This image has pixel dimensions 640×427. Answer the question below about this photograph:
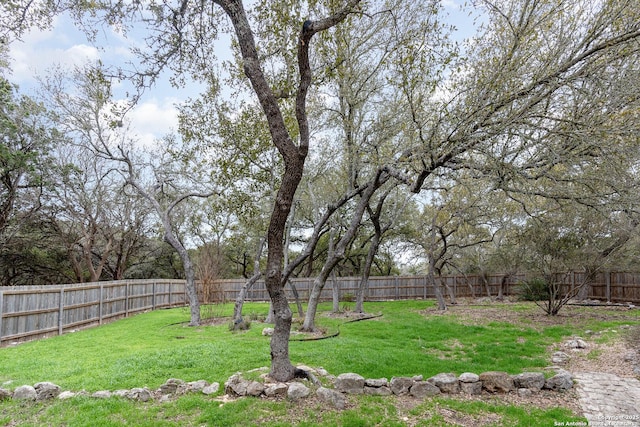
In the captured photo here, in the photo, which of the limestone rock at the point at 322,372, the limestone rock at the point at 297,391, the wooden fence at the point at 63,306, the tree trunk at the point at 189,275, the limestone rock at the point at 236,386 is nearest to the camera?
the limestone rock at the point at 297,391

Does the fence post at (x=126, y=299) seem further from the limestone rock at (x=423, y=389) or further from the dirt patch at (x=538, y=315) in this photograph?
the limestone rock at (x=423, y=389)

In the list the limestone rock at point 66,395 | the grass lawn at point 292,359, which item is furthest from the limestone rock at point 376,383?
the limestone rock at point 66,395

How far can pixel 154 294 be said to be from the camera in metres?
15.8

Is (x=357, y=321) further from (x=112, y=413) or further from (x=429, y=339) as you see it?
(x=112, y=413)

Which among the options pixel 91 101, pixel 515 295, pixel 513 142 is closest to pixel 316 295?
pixel 513 142

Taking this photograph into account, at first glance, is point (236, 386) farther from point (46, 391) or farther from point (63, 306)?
point (63, 306)

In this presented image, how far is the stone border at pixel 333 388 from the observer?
430 cm

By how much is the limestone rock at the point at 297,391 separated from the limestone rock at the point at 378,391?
2.32 ft

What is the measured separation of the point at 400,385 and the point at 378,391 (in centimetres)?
28

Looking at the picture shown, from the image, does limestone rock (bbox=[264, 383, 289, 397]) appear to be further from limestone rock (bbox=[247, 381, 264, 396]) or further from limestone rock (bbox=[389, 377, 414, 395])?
limestone rock (bbox=[389, 377, 414, 395])

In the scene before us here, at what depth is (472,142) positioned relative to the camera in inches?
194

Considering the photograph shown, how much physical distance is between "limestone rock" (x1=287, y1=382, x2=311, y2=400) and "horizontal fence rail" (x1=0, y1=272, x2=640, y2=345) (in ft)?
22.1

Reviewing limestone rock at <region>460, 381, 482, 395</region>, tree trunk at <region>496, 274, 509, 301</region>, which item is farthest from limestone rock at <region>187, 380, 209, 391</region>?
tree trunk at <region>496, 274, 509, 301</region>

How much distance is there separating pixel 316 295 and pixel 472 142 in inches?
211
